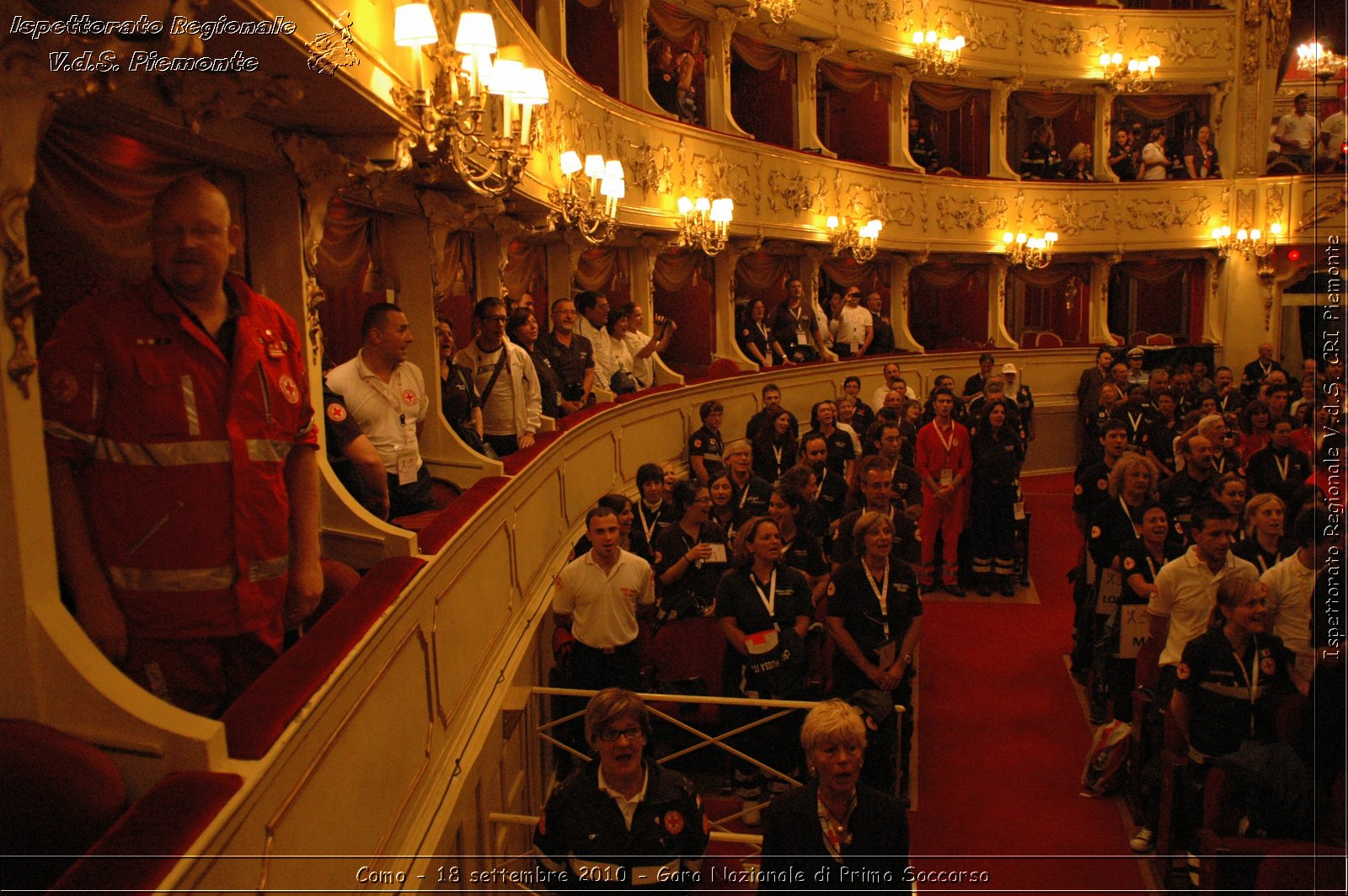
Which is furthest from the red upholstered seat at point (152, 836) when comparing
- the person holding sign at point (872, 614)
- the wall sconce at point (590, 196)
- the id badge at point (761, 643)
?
the wall sconce at point (590, 196)

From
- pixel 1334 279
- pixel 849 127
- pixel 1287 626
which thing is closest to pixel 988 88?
pixel 849 127

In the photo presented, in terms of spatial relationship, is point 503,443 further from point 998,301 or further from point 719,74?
point 998,301

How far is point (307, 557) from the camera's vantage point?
2801mm

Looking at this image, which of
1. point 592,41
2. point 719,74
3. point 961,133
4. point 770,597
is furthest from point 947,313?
point 770,597

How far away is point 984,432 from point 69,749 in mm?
8493

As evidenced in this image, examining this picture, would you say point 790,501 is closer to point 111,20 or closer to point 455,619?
point 455,619

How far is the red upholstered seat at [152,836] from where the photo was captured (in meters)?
1.66

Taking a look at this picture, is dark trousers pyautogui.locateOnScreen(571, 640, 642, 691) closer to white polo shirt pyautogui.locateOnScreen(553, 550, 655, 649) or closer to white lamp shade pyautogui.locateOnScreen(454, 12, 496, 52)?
white polo shirt pyautogui.locateOnScreen(553, 550, 655, 649)

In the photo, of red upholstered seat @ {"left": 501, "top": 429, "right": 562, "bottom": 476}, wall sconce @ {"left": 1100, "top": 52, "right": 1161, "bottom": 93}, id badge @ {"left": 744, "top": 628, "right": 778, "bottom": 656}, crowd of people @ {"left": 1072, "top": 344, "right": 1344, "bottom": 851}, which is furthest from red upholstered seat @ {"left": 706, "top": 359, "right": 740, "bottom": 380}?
wall sconce @ {"left": 1100, "top": 52, "right": 1161, "bottom": 93}

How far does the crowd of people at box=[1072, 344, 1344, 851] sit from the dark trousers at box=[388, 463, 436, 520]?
11.9ft

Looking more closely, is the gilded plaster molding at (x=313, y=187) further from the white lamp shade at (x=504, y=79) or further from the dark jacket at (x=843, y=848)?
the dark jacket at (x=843, y=848)

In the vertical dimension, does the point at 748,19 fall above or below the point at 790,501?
above

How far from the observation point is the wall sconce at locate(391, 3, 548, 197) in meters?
3.94

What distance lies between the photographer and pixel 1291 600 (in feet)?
15.6
